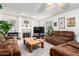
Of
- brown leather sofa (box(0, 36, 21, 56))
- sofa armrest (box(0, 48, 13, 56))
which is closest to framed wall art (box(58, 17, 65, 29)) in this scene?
brown leather sofa (box(0, 36, 21, 56))

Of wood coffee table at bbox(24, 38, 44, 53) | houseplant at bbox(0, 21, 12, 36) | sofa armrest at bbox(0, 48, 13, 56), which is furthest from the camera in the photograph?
wood coffee table at bbox(24, 38, 44, 53)

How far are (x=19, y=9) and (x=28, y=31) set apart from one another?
53 cm

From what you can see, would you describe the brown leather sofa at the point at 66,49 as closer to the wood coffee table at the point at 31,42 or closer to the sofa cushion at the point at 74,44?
the sofa cushion at the point at 74,44

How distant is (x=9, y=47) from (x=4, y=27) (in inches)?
17.4

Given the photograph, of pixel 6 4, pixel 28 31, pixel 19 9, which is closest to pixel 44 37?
pixel 28 31

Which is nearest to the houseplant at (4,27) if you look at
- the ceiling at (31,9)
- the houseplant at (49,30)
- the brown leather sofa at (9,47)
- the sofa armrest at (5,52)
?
the brown leather sofa at (9,47)

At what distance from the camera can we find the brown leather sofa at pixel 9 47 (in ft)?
5.98

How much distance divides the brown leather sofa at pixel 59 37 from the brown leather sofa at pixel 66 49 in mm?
92

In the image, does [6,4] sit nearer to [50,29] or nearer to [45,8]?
[45,8]

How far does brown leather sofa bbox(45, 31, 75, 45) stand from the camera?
196 cm

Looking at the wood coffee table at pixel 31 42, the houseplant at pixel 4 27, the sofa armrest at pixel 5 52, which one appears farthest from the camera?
the wood coffee table at pixel 31 42

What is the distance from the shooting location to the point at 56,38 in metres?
2.04

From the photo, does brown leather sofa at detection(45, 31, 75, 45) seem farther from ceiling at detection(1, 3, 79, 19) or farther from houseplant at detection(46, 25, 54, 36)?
ceiling at detection(1, 3, 79, 19)

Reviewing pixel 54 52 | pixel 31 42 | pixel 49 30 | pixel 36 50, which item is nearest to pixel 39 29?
pixel 49 30
